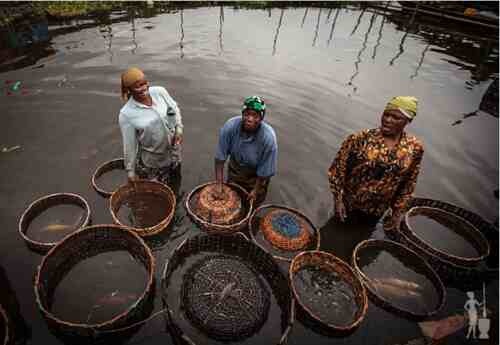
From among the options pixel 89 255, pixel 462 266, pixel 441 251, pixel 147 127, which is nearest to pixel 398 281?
pixel 441 251

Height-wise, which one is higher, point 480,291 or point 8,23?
point 8,23

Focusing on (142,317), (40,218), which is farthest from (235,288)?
(40,218)

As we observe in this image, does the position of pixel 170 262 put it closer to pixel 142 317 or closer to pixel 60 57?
pixel 142 317

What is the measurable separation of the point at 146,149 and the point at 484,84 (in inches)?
471

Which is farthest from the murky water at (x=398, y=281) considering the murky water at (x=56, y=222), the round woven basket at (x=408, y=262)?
the murky water at (x=56, y=222)

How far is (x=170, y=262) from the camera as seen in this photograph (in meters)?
2.90

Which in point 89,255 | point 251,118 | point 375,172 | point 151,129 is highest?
point 251,118

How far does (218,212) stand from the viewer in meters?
3.65

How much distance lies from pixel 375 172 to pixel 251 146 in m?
1.54

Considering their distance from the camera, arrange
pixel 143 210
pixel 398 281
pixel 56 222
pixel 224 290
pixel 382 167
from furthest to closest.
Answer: pixel 143 210
pixel 56 222
pixel 398 281
pixel 382 167
pixel 224 290

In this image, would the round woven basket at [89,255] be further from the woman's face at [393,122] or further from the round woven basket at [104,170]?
the woman's face at [393,122]

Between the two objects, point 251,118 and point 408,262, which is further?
point 408,262

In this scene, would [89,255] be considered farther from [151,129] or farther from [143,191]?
[151,129]

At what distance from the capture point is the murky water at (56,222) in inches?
141
